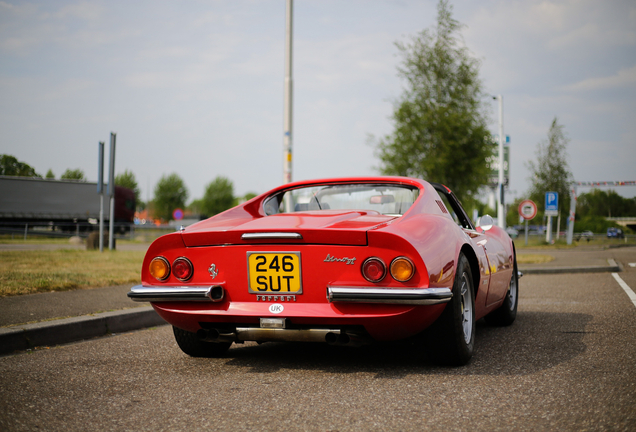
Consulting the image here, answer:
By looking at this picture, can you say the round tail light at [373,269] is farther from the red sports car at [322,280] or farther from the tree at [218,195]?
the tree at [218,195]

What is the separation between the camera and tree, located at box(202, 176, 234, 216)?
96062 millimetres

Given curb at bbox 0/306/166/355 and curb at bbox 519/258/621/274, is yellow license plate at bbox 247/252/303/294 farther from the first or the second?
curb at bbox 519/258/621/274

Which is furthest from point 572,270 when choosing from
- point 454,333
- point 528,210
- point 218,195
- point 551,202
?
point 218,195

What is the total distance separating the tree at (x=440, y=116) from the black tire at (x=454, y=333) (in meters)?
17.3

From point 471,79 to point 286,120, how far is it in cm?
1214

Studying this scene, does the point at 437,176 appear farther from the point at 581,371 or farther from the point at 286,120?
the point at 581,371

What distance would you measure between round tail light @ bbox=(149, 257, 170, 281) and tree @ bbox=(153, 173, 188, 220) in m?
84.5

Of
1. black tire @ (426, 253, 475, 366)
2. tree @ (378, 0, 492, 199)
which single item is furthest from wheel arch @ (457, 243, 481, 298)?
tree @ (378, 0, 492, 199)

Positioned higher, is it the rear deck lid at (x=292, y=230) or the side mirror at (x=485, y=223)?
the side mirror at (x=485, y=223)

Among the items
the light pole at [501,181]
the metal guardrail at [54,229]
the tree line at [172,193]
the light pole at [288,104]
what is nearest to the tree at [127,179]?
the tree line at [172,193]

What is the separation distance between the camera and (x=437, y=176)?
21172 millimetres

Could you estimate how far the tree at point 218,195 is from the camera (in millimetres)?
96062

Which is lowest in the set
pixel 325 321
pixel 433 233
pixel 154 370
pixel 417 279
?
pixel 154 370

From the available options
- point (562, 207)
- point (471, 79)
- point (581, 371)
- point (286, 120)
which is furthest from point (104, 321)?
point (562, 207)
